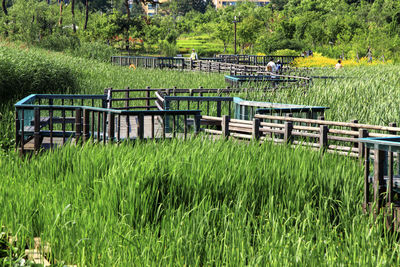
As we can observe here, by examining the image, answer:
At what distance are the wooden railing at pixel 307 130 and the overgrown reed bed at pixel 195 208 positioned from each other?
146 cm

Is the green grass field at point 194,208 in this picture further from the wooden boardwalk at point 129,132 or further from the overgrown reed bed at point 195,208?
the wooden boardwalk at point 129,132

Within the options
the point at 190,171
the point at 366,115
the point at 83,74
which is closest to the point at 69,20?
the point at 83,74

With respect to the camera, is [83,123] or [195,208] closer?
[195,208]

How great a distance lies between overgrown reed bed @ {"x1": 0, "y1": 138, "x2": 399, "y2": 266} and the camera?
4.88m

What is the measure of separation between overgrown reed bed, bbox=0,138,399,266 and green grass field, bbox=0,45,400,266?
2 cm

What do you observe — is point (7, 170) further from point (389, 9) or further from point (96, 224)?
point (389, 9)

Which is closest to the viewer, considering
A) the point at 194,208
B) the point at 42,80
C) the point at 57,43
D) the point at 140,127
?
the point at 194,208

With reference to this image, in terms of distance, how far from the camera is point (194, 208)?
566 centimetres

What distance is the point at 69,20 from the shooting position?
69.1 metres

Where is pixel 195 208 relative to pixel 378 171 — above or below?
below

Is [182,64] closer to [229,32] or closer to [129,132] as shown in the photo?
[129,132]

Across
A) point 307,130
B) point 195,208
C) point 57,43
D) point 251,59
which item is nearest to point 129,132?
point 307,130

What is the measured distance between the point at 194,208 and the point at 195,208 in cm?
9

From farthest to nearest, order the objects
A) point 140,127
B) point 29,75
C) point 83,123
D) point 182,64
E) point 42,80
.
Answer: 1. point 182,64
2. point 42,80
3. point 29,75
4. point 83,123
5. point 140,127
